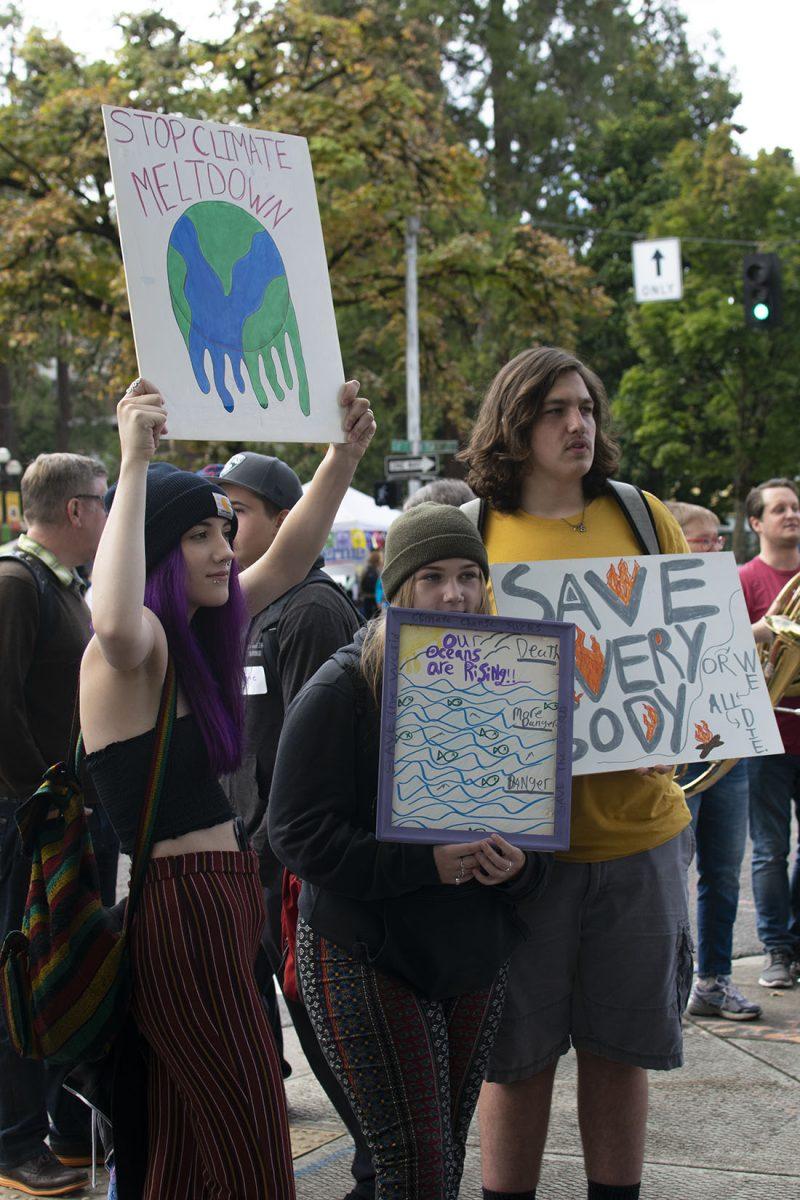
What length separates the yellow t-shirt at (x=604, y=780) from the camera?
2.77 meters

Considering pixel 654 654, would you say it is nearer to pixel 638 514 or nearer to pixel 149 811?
pixel 638 514

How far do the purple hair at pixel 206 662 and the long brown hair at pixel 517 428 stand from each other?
0.73 m

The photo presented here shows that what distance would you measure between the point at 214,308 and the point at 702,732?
1375mm

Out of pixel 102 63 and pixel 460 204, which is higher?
pixel 102 63

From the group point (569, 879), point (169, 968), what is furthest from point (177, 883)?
point (569, 879)

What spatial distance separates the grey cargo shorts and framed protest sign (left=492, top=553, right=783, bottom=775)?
26cm

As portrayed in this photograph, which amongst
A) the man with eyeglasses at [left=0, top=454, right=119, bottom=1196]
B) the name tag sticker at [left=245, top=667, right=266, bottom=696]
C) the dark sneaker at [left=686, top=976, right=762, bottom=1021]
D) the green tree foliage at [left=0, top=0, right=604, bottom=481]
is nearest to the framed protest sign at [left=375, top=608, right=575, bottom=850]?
the name tag sticker at [left=245, top=667, right=266, bottom=696]

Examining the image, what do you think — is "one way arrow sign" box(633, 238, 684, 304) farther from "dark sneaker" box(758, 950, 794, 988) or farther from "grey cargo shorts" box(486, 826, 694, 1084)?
"grey cargo shorts" box(486, 826, 694, 1084)

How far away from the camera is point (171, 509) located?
255 centimetres

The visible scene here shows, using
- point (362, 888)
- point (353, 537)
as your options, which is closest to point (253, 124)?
point (353, 537)

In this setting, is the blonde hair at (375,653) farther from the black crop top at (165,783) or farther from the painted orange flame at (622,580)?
the painted orange flame at (622,580)

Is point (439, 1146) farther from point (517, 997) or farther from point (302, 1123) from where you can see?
point (302, 1123)

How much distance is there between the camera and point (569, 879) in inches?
109

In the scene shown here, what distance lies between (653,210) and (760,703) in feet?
93.3
